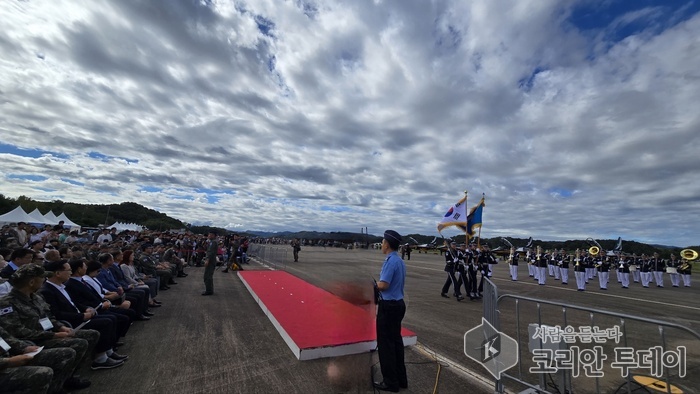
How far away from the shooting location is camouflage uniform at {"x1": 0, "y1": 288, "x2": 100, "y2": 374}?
3.29 m

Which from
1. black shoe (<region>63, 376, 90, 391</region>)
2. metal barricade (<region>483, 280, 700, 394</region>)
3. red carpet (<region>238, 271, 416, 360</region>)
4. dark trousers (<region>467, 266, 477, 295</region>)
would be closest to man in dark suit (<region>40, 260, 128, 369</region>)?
black shoe (<region>63, 376, 90, 391</region>)

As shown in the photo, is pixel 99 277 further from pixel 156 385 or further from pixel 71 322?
pixel 156 385

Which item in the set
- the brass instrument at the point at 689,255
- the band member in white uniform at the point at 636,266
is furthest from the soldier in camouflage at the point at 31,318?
the brass instrument at the point at 689,255

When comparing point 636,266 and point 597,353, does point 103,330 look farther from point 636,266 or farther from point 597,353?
point 636,266

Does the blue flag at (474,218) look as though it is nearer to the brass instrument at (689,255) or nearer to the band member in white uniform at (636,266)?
the band member in white uniform at (636,266)

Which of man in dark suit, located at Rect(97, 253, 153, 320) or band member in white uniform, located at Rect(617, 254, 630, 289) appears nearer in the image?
man in dark suit, located at Rect(97, 253, 153, 320)

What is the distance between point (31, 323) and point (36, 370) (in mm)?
946

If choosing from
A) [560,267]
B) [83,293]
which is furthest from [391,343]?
[560,267]

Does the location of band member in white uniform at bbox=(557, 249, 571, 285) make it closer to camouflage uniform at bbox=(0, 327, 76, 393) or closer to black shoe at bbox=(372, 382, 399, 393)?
black shoe at bbox=(372, 382, 399, 393)

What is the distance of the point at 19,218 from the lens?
23.5 meters

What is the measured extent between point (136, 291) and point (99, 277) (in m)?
0.91

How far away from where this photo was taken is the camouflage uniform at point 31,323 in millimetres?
3291

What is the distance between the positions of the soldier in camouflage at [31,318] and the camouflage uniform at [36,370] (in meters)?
0.13

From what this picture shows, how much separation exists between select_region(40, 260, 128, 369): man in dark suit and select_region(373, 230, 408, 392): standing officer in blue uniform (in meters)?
3.63
